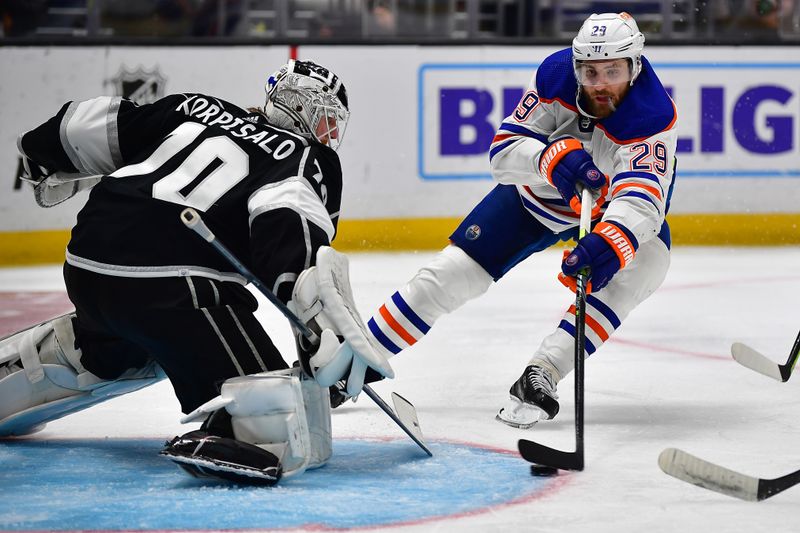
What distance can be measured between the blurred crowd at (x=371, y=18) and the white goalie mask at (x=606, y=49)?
10.5 ft

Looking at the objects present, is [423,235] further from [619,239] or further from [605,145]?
[619,239]

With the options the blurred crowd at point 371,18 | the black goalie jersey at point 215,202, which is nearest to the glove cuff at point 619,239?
the black goalie jersey at point 215,202

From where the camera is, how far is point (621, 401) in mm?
2881

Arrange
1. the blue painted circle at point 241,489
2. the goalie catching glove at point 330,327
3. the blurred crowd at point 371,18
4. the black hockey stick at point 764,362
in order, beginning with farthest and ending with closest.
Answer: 1. the blurred crowd at point 371,18
2. the black hockey stick at point 764,362
3. the goalie catching glove at point 330,327
4. the blue painted circle at point 241,489

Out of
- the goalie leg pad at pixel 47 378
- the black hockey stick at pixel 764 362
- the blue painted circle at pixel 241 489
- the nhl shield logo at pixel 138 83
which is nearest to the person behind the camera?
the blue painted circle at pixel 241 489

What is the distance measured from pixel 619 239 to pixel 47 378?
3.82 ft

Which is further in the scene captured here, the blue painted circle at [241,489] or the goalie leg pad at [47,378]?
the goalie leg pad at [47,378]

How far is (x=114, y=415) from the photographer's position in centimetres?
270

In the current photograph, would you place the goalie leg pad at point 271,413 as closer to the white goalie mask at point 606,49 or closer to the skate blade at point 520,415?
the skate blade at point 520,415

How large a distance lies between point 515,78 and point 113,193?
3.84 m

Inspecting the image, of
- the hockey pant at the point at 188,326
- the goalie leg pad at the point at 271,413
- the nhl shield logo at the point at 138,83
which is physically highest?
the nhl shield logo at the point at 138,83

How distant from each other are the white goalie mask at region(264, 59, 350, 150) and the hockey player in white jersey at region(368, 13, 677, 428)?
0.55m

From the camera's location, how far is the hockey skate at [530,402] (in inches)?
102

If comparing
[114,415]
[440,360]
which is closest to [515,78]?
[440,360]
